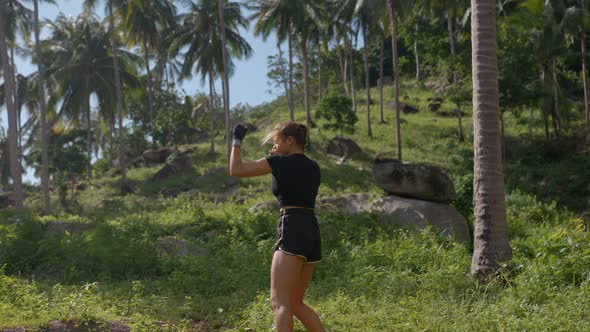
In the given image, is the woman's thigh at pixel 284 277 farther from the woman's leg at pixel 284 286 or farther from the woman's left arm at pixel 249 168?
the woman's left arm at pixel 249 168

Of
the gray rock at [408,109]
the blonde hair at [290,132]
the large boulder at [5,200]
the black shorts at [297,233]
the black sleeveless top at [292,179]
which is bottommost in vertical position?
the large boulder at [5,200]

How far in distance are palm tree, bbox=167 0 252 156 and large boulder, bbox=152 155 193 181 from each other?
5.82 meters

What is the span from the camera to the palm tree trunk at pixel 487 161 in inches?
278

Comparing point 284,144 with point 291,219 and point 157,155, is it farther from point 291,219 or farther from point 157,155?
point 157,155

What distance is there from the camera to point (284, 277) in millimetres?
4004

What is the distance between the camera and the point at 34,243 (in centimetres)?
958

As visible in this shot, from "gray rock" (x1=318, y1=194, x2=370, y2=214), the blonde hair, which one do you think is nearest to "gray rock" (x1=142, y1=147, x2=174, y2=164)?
"gray rock" (x1=318, y1=194, x2=370, y2=214)

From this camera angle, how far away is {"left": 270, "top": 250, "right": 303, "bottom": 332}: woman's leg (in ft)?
13.0

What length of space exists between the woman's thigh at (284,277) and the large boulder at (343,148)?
25.4m

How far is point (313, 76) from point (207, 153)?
1887 cm

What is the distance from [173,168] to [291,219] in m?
28.4

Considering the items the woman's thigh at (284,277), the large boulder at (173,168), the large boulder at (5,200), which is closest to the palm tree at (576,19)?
the large boulder at (173,168)

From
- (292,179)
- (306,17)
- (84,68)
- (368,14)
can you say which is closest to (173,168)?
(84,68)

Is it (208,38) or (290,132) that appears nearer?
(290,132)
